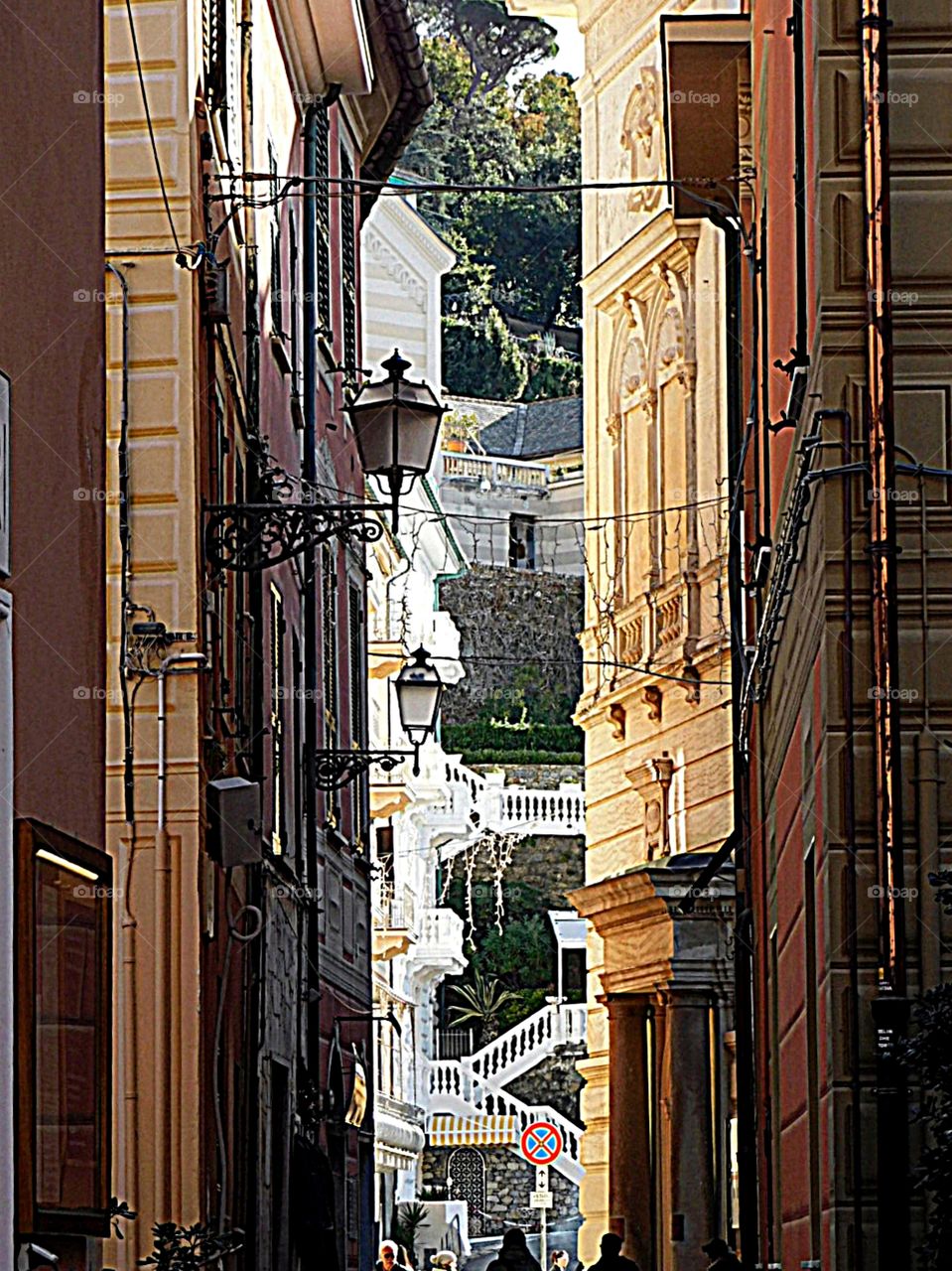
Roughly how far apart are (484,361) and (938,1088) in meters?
72.4

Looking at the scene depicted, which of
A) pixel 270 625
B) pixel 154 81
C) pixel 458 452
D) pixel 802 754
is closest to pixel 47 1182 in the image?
pixel 802 754

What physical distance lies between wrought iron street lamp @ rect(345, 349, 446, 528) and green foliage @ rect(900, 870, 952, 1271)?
6.33 m

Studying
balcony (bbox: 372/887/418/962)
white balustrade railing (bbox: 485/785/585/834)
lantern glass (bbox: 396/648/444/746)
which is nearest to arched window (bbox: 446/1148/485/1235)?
white balustrade railing (bbox: 485/785/585/834)

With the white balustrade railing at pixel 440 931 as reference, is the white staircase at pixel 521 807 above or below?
above

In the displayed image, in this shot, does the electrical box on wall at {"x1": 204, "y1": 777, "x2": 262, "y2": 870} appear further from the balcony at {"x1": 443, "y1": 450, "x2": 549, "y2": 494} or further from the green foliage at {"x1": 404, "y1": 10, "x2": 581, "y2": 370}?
the green foliage at {"x1": 404, "y1": 10, "x2": 581, "y2": 370}

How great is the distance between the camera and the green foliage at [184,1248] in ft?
35.1

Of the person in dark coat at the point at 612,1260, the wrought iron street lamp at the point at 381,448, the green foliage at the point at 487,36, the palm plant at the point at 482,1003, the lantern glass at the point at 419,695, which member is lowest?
the person in dark coat at the point at 612,1260

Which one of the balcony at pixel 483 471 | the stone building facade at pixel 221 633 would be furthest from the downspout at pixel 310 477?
the balcony at pixel 483 471

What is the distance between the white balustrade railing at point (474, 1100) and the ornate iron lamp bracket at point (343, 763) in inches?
1272

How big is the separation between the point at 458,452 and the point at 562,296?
933 centimetres

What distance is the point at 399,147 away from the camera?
23609 millimetres

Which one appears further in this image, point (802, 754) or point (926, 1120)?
point (802, 754)

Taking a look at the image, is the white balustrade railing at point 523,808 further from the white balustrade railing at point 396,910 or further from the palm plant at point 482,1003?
the white balustrade railing at point 396,910

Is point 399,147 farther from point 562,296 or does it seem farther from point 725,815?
point 562,296
